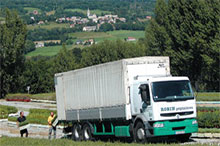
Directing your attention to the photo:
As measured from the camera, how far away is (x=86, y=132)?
23.4 meters

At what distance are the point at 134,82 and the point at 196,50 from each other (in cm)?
4383

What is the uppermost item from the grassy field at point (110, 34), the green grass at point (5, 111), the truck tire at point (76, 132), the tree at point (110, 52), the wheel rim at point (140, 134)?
the grassy field at point (110, 34)

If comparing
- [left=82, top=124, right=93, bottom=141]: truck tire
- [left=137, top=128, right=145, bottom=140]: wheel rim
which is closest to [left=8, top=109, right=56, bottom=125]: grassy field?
[left=82, top=124, right=93, bottom=141]: truck tire

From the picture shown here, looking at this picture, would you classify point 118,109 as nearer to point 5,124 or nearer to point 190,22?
point 5,124

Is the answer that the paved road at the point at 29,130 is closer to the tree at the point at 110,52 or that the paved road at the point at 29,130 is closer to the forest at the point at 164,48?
the forest at the point at 164,48

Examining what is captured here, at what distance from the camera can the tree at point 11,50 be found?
8262 cm

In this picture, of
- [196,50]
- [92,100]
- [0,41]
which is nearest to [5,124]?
[92,100]

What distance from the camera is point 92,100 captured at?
22719 mm

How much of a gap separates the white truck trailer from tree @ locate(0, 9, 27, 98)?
198 ft

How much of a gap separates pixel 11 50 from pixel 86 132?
62.2 metres

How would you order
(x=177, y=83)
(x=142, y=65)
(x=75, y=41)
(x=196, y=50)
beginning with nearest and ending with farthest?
(x=177, y=83) → (x=142, y=65) → (x=196, y=50) → (x=75, y=41)

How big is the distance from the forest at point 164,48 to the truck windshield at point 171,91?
40.7 meters

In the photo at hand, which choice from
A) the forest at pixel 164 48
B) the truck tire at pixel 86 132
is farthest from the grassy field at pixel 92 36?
the truck tire at pixel 86 132

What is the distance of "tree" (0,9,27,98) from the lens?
8262cm
